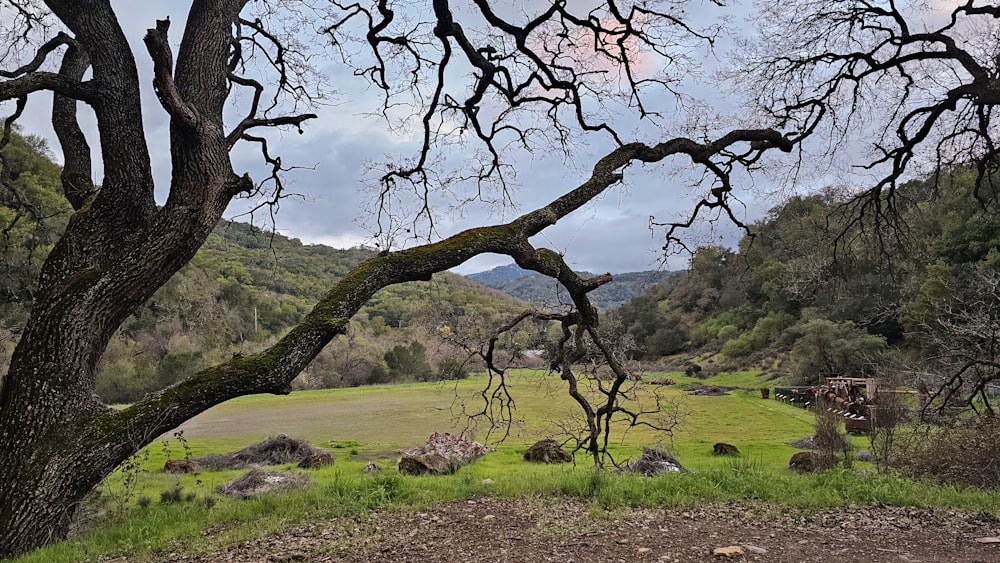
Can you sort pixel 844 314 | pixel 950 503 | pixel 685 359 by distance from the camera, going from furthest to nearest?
1. pixel 685 359
2. pixel 844 314
3. pixel 950 503

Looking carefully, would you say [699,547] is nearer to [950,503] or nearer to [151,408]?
[950,503]

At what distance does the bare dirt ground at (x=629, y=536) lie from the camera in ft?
12.9

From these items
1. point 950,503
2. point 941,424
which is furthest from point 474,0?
point 941,424

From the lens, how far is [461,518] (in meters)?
5.11

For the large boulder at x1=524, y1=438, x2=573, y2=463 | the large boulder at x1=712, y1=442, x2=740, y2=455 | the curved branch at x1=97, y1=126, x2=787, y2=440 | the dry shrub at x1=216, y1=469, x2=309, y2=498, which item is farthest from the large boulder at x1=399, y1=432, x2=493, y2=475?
the large boulder at x1=712, y1=442, x2=740, y2=455

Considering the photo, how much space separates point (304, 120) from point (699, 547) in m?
4.84

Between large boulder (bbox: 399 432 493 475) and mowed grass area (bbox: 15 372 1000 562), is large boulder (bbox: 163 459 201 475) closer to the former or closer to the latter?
mowed grass area (bbox: 15 372 1000 562)

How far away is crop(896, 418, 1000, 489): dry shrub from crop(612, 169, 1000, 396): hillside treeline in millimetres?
747

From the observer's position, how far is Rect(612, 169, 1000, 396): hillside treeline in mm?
7344

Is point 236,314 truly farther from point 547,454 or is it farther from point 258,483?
point 258,483

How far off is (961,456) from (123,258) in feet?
28.0

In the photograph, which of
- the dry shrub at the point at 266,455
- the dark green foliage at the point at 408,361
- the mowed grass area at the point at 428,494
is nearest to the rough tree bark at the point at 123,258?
the mowed grass area at the point at 428,494

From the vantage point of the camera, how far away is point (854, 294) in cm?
2728

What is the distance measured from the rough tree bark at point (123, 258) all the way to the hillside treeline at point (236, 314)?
51.3 inches
